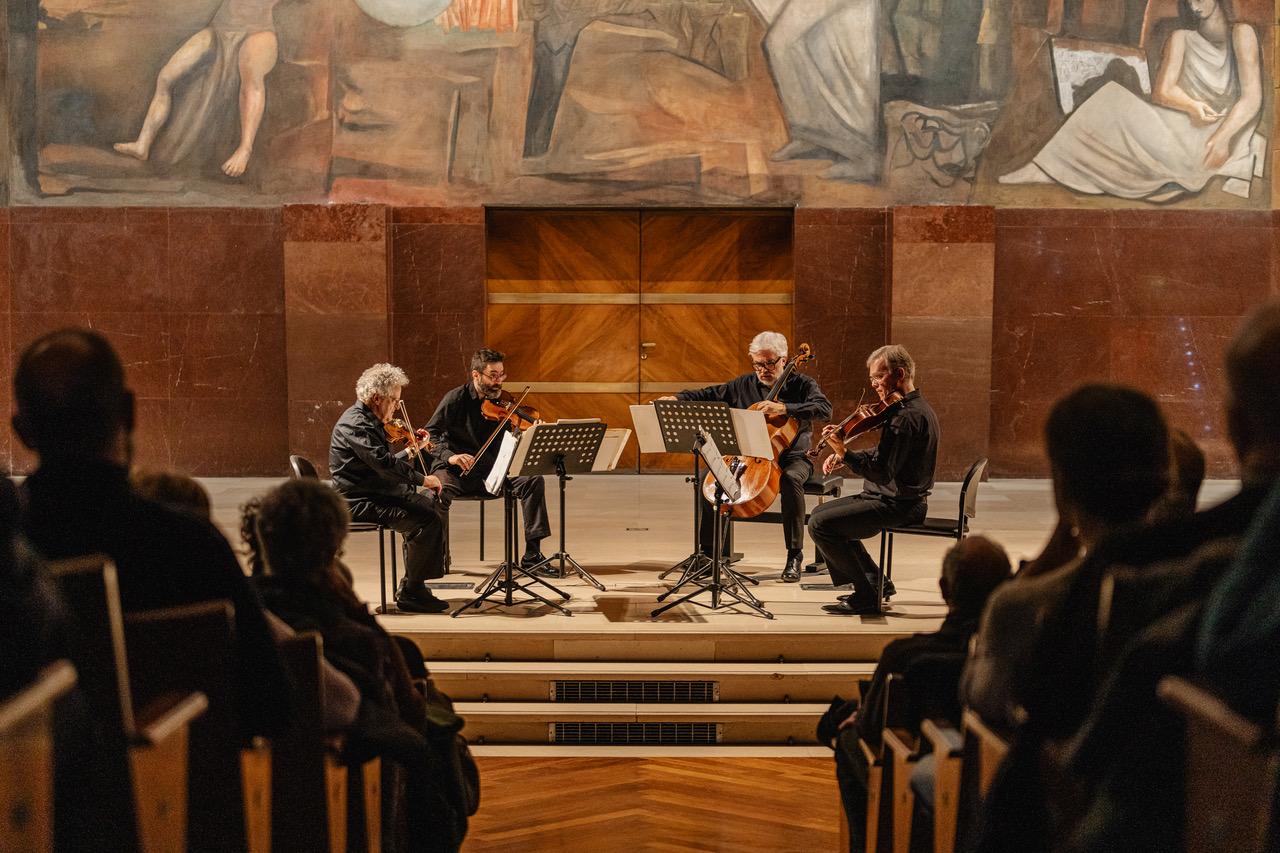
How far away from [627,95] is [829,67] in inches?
67.1

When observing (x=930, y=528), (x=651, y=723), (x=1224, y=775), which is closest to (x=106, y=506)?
(x=1224, y=775)

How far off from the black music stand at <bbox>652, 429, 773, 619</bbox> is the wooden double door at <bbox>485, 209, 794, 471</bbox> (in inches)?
192

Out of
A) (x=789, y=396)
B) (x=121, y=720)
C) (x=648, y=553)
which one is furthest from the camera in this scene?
(x=648, y=553)

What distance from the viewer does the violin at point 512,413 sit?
661cm

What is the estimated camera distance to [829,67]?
1038 cm

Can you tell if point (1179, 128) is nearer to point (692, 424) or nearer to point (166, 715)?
point (692, 424)

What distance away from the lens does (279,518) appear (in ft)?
9.72

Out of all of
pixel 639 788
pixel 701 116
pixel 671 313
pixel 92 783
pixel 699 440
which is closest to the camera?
pixel 92 783

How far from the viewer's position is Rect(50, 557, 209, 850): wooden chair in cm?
207

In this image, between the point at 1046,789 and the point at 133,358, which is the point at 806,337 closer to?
the point at 133,358

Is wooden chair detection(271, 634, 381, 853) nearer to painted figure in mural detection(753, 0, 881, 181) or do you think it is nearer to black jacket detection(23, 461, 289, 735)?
black jacket detection(23, 461, 289, 735)

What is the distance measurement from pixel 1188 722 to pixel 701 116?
909 cm

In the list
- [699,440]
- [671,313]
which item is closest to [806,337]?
[671,313]

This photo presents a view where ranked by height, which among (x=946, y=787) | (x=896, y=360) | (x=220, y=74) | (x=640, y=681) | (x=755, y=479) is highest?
(x=220, y=74)
